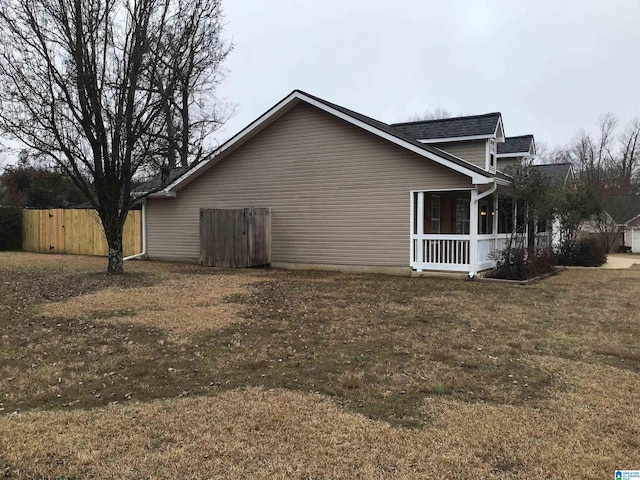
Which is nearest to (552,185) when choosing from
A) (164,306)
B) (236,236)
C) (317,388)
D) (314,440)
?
(236,236)

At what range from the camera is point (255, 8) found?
1639 centimetres

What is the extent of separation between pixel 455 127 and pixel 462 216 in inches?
117

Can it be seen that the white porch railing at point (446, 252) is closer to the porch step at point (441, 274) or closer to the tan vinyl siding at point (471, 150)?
the porch step at point (441, 274)

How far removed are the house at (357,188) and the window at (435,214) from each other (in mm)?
32

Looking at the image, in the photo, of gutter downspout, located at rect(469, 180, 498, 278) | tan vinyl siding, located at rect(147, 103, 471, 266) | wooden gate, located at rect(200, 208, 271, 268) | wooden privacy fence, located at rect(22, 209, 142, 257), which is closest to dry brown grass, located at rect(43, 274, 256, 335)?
wooden gate, located at rect(200, 208, 271, 268)

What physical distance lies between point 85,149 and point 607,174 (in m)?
40.4

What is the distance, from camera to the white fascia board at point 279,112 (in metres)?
12.5

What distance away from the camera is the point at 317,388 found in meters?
4.61

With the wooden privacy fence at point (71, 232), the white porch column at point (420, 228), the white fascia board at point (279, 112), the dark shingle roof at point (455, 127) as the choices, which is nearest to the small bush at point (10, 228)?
the wooden privacy fence at point (71, 232)

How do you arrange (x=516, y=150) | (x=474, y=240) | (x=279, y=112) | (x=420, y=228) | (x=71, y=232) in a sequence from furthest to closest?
1. (x=71, y=232)
2. (x=516, y=150)
3. (x=279, y=112)
4. (x=420, y=228)
5. (x=474, y=240)

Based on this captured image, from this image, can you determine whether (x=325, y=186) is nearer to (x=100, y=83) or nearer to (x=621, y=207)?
(x=100, y=83)

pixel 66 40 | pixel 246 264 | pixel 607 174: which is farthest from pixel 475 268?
pixel 607 174

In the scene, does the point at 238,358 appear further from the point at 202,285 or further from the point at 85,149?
the point at 85,149

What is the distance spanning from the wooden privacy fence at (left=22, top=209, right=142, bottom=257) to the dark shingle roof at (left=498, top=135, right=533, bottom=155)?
14947 mm
